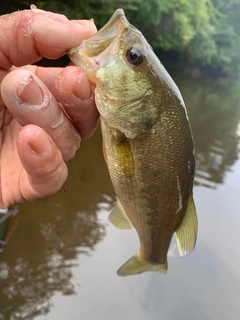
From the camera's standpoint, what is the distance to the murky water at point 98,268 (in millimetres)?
4055

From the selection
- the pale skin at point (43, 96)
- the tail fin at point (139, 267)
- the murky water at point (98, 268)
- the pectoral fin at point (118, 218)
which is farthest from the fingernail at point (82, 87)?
the murky water at point (98, 268)

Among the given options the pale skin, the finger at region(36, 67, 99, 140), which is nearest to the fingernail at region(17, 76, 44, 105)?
the pale skin

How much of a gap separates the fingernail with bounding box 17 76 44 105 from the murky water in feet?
8.51

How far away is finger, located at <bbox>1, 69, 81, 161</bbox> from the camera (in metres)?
1.44

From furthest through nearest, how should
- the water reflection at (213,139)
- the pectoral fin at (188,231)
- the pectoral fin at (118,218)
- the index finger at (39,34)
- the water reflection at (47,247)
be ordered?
the water reflection at (213,139), the water reflection at (47,247), the pectoral fin at (118,218), the pectoral fin at (188,231), the index finger at (39,34)

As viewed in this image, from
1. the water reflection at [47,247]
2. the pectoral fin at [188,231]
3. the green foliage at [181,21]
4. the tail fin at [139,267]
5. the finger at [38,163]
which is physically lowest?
the green foliage at [181,21]

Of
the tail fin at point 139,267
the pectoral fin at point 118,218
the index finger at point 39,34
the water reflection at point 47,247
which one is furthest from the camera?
the water reflection at point 47,247

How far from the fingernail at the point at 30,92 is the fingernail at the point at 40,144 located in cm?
13

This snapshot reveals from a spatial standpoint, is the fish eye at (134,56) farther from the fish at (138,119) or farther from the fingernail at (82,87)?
the fingernail at (82,87)

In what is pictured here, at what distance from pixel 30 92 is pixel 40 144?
0.70 feet

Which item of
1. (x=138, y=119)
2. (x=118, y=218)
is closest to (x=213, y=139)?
(x=118, y=218)

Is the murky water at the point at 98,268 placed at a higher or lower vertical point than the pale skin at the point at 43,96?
lower

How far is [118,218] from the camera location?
81.3 inches

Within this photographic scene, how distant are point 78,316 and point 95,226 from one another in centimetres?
170
